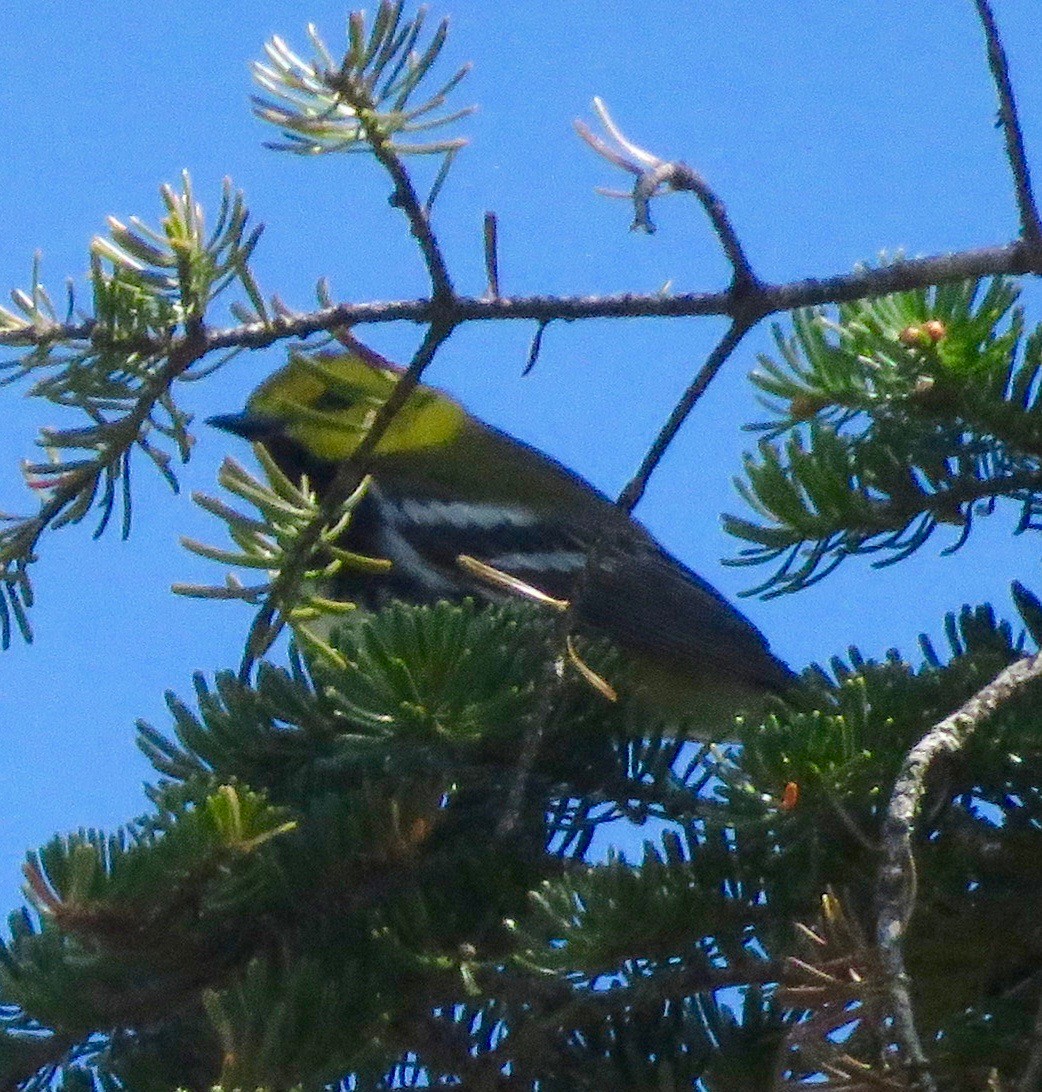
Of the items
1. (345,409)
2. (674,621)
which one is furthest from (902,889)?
(674,621)

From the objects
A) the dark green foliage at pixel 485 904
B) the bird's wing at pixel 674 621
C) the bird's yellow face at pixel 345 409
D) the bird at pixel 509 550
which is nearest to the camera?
the dark green foliage at pixel 485 904

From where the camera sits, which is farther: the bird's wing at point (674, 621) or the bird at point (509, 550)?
the bird's wing at point (674, 621)

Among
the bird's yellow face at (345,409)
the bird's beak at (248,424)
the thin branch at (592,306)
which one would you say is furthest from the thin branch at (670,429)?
the bird's beak at (248,424)

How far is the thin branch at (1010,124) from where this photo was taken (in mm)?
1007

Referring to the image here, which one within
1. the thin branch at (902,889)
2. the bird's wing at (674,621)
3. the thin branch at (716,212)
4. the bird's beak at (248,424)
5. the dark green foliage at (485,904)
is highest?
the bird's beak at (248,424)

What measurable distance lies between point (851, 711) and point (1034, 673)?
4.9 inches

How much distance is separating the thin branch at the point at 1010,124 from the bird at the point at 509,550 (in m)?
1.41

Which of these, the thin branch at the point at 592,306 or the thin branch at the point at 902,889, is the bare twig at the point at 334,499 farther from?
the thin branch at the point at 902,889

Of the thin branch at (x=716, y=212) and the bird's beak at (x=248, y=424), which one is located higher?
the bird's beak at (x=248, y=424)

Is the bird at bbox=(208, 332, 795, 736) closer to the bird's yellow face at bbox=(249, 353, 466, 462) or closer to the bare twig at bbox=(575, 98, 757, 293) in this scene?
the bird's yellow face at bbox=(249, 353, 466, 462)

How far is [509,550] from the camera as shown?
3.10 metres

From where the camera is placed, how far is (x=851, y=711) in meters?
1.00

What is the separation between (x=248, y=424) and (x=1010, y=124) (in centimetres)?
221

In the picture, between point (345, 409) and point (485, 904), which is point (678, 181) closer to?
point (485, 904)
